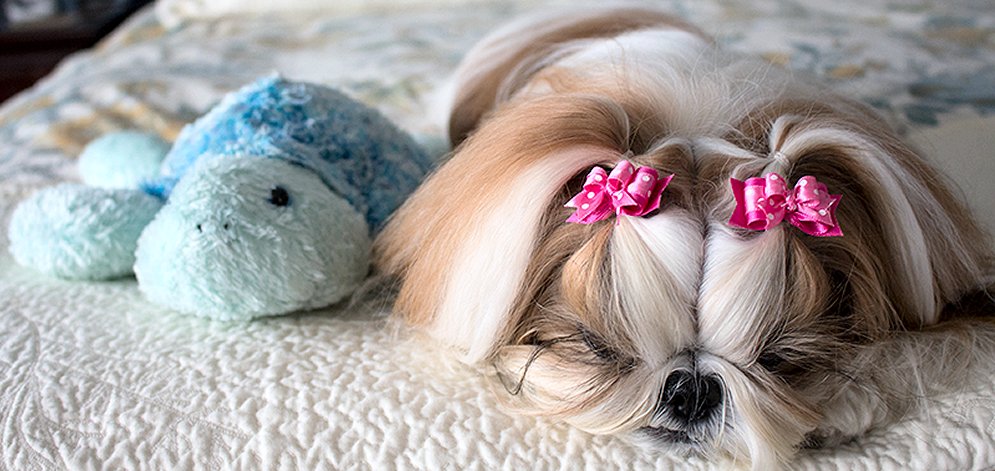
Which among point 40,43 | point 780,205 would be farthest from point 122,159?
point 40,43

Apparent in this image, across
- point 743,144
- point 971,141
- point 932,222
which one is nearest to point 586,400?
point 743,144

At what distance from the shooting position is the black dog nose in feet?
2.65

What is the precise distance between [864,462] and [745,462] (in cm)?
10

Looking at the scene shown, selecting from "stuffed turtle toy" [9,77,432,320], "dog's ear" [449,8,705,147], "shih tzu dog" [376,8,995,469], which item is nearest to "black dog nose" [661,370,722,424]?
"shih tzu dog" [376,8,995,469]

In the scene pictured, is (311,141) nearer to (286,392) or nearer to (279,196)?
(279,196)

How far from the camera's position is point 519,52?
4.81 ft

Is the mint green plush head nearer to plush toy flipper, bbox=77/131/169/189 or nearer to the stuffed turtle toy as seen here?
the stuffed turtle toy

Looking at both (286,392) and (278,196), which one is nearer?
(286,392)

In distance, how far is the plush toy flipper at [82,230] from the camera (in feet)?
3.57

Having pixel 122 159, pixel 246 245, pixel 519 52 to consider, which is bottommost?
pixel 122 159

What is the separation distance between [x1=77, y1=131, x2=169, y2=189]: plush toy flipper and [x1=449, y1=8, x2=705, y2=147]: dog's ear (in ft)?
1.56

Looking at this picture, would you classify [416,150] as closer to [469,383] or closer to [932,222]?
[469,383]

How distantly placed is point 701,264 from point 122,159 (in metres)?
0.99

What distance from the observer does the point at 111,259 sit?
3.62 ft
